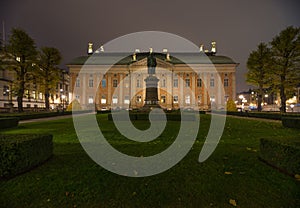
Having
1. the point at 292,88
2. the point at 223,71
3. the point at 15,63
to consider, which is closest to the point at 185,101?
the point at 223,71

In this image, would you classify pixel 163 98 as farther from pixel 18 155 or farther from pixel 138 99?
pixel 18 155

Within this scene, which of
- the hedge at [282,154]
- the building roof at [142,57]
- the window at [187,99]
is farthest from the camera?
the building roof at [142,57]

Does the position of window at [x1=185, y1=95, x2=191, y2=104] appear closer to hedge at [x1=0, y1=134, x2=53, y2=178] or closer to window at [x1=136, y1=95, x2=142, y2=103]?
window at [x1=136, y1=95, x2=142, y2=103]

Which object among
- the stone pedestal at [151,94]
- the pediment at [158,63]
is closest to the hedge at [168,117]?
the stone pedestal at [151,94]

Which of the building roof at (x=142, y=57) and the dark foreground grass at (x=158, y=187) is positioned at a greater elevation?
the building roof at (x=142, y=57)

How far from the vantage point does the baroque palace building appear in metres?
63.9

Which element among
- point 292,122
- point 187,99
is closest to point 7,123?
point 292,122

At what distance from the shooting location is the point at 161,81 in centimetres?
6391

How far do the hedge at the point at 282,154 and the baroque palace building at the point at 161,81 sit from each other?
57644mm

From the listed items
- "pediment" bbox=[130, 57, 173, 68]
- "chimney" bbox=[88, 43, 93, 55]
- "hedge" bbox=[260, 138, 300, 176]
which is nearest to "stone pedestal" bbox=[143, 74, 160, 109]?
"hedge" bbox=[260, 138, 300, 176]

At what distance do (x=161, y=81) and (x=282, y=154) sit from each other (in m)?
60.2

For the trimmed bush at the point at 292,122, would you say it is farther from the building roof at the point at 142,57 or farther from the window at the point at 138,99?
the building roof at the point at 142,57

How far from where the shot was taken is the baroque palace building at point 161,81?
6391cm

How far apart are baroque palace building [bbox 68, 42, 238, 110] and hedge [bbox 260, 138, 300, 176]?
57644mm
